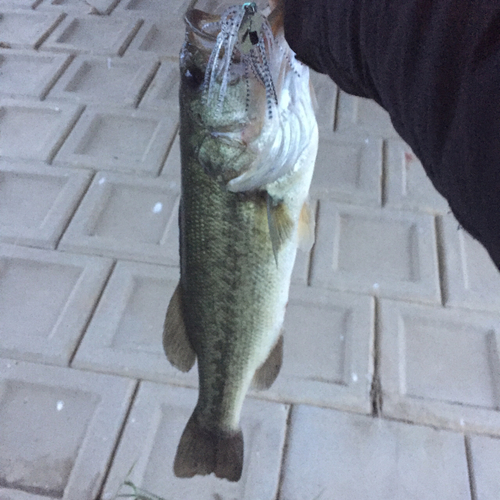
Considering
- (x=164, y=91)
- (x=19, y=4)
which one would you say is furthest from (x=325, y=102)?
(x=19, y=4)

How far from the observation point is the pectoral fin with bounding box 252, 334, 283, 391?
1.09 metres

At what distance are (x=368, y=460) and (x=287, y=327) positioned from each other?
521mm

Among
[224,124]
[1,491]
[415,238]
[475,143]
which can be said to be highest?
[475,143]

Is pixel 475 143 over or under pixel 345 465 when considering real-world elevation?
over

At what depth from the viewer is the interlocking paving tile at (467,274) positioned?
170 cm

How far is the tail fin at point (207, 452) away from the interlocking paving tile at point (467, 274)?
40.6 inches

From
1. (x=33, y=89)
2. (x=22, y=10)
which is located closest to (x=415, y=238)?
(x=33, y=89)

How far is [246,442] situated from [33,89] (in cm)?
226

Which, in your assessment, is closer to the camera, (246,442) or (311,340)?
(246,442)

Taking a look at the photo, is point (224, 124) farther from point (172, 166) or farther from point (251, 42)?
point (172, 166)

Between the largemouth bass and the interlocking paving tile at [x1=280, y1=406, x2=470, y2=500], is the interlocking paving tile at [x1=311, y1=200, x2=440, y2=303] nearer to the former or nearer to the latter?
the interlocking paving tile at [x1=280, y1=406, x2=470, y2=500]

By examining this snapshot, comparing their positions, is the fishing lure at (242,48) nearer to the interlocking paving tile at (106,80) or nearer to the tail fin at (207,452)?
the tail fin at (207,452)

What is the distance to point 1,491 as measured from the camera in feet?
4.58

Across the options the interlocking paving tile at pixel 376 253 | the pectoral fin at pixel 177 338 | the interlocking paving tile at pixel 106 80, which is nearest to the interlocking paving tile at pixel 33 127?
the interlocking paving tile at pixel 106 80
